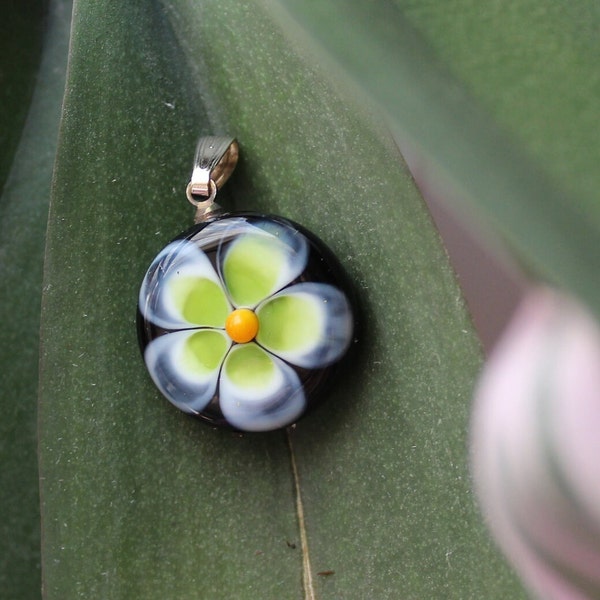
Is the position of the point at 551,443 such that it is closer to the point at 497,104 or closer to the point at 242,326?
the point at 497,104

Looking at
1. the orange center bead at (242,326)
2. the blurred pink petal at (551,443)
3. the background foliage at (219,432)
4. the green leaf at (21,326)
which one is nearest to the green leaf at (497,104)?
the blurred pink petal at (551,443)

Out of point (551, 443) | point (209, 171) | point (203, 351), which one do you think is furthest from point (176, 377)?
point (551, 443)

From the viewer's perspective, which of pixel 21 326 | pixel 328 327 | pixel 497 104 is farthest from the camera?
pixel 21 326

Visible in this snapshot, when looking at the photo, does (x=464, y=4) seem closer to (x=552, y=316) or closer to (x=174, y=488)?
(x=552, y=316)

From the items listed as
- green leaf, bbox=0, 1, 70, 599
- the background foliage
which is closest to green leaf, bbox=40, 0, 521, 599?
the background foliage

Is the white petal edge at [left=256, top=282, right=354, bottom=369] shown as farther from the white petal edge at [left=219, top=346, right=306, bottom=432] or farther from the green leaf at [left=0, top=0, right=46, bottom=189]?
the green leaf at [left=0, top=0, right=46, bottom=189]

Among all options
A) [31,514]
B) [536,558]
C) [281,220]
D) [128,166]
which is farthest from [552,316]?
[31,514]

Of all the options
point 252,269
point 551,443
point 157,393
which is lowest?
point 157,393
